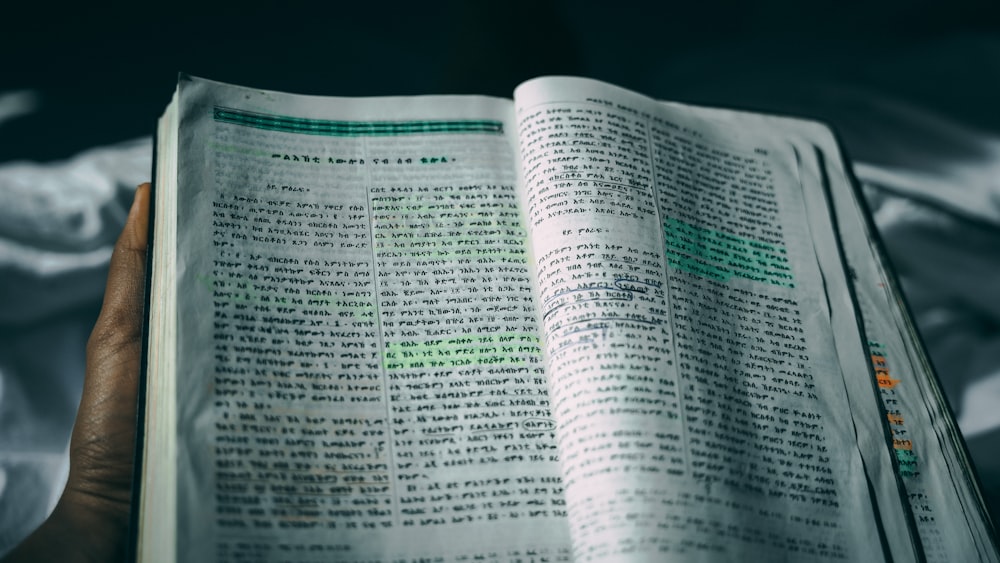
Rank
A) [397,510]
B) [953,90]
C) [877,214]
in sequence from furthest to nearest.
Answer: [953,90]
[877,214]
[397,510]

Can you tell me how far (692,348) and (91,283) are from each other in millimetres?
534

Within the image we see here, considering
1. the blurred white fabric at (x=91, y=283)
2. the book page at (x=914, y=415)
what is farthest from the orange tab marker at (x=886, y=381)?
the blurred white fabric at (x=91, y=283)

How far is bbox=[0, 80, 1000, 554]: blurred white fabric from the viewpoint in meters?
0.61

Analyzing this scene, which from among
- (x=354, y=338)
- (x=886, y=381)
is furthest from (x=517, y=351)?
(x=886, y=381)

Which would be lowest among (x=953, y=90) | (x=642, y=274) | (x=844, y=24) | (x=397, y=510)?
(x=397, y=510)

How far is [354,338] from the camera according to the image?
0.46 metres

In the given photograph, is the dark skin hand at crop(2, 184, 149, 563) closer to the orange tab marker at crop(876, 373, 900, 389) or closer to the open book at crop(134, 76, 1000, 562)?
the open book at crop(134, 76, 1000, 562)

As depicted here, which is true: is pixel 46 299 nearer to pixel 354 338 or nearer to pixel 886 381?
pixel 354 338

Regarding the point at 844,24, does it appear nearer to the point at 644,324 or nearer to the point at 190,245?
the point at 644,324

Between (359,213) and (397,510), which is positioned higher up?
(359,213)

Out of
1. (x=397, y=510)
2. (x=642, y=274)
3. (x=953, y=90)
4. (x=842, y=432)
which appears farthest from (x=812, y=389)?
(x=953, y=90)

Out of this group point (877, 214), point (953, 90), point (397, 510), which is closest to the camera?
point (397, 510)

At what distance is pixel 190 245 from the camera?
46 centimetres

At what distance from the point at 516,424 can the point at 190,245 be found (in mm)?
230
